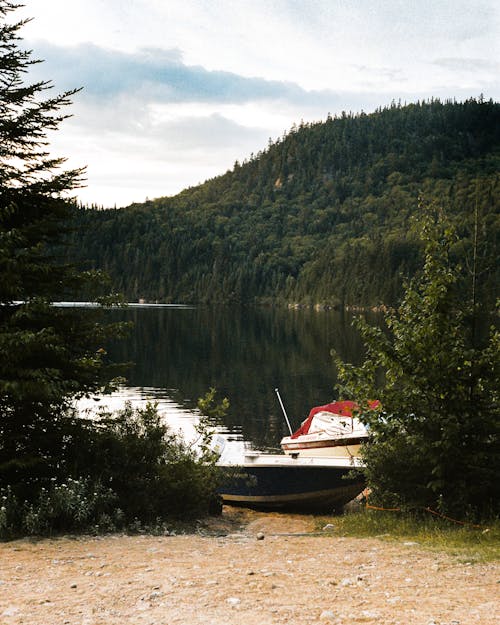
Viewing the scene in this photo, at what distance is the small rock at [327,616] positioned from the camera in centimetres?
653

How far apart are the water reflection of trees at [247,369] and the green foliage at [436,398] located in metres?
17.5

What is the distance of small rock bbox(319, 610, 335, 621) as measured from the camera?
257 inches

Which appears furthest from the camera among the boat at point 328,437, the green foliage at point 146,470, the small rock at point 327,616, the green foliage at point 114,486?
the boat at point 328,437

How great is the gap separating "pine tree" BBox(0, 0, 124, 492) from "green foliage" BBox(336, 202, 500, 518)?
5.06 meters

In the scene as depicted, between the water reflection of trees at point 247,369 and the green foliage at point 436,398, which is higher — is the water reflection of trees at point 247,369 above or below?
below

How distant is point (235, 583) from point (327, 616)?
1597 mm

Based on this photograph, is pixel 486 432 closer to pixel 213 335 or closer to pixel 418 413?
pixel 418 413

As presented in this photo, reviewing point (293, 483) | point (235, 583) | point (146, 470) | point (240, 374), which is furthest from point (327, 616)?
point (240, 374)

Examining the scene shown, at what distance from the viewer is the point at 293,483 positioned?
16828mm

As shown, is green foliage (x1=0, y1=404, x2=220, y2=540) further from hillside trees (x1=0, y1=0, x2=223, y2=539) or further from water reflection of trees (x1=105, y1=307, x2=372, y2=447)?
water reflection of trees (x1=105, y1=307, x2=372, y2=447)

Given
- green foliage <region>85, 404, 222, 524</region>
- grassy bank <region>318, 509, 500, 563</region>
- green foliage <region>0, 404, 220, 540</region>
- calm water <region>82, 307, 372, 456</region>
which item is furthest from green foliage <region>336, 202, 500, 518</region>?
calm water <region>82, 307, 372, 456</region>

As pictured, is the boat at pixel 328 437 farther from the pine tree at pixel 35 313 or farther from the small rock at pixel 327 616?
the small rock at pixel 327 616

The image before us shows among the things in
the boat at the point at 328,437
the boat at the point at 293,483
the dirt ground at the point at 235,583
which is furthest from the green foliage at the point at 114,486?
the boat at the point at 328,437

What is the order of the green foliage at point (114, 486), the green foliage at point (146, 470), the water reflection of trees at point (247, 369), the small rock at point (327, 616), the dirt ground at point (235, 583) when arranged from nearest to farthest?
1. the small rock at point (327, 616)
2. the dirt ground at point (235, 583)
3. the green foliage at point (114, 486)
4. the green foliage at point (146, 470)
5. the water reflection of trees at point (247, 369)
